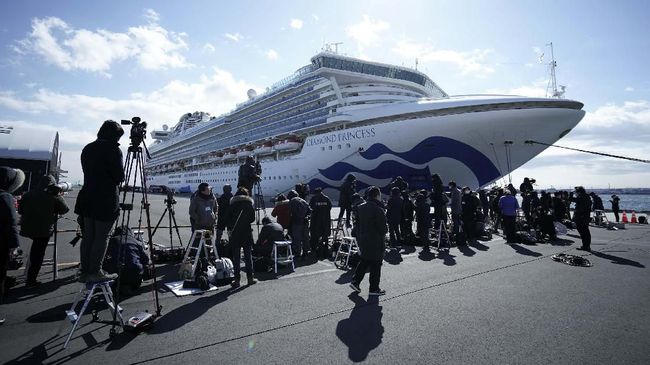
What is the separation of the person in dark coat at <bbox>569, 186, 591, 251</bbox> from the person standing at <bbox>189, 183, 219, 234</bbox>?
30.3ft

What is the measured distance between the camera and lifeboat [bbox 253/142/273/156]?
1213 inches

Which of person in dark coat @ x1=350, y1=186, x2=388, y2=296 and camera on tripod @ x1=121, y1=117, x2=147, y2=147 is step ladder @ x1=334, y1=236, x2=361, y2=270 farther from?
camera on tripod @ x1=121, y1=117, x2=147, y2=147

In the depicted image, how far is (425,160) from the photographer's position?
2017 centimetres

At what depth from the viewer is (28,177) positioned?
1495cm

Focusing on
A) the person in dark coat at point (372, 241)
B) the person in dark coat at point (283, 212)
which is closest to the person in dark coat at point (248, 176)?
the person in dark coat at point (283, 212)

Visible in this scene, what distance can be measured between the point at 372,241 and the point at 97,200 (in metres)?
3.57

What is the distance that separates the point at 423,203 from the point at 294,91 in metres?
24.9

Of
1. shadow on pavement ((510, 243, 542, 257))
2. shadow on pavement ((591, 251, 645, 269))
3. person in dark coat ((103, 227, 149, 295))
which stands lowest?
shadow on pavement ((510, 243, 542, 257))

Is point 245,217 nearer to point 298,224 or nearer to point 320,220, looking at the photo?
point 298,224

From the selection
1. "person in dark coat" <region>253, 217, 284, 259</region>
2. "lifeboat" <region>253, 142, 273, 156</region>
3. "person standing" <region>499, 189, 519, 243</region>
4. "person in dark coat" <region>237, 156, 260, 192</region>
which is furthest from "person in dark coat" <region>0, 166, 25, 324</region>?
"lifeboat" <region>253, 142, 273, 156</region>

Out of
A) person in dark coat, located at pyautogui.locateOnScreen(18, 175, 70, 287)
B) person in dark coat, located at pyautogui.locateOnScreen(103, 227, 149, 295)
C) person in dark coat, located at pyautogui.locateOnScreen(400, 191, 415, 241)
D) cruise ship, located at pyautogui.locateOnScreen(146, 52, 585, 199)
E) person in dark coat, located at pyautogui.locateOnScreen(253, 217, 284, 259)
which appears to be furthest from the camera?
cruise ship, located at pyautogui.locateOnScreen(146, 52, 585, 199)

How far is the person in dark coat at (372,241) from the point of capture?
4609 millimetres

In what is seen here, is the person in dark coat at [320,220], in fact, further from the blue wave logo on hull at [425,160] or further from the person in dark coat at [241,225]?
the blue wave logo on hull at [425,160]

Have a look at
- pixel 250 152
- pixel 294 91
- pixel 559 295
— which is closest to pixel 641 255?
pixel 559 295
